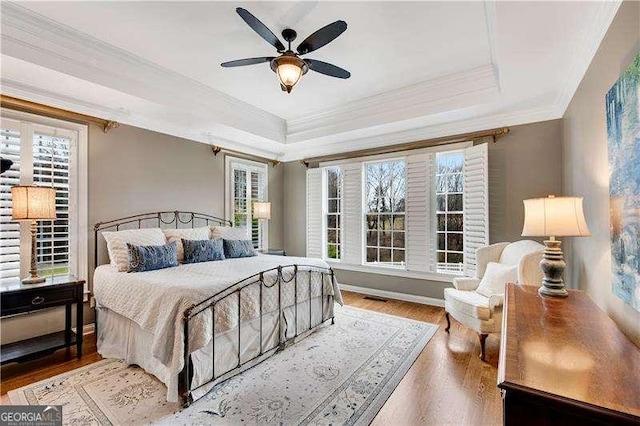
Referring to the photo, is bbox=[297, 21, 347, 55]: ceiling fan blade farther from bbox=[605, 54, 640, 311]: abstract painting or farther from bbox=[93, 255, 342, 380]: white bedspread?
bbox=[93, 255, 342, 380]: white bedspread

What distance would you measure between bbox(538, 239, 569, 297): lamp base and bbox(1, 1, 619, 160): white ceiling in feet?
5.06

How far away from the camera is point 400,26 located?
2615 millimetres

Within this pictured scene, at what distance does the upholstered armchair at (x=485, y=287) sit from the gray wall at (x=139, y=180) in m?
3.76

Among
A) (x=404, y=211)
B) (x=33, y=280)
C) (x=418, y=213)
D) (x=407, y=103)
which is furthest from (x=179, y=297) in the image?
(x=404, y=211)

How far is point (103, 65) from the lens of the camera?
2.88 meters

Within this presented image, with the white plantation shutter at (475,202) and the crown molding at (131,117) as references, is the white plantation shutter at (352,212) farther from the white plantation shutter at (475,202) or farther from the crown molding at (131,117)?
the white plantation shutter at (475,202)

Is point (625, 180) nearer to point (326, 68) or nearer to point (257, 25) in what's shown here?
point (326, 68)

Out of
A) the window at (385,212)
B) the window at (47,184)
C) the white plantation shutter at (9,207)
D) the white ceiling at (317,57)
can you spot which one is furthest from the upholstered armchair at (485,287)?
the white plantation shutter at (9,207)

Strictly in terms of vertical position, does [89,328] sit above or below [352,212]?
below

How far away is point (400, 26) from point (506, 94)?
5.12 feet

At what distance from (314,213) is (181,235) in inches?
102

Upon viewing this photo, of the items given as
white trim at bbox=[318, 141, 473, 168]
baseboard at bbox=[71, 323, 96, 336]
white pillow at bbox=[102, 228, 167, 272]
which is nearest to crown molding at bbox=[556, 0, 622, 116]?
white trim at bbox=[318, 141, 473, 168]

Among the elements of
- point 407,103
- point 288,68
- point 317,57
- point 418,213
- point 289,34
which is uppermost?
point 317,57

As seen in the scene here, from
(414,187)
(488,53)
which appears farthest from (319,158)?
(488,53)
